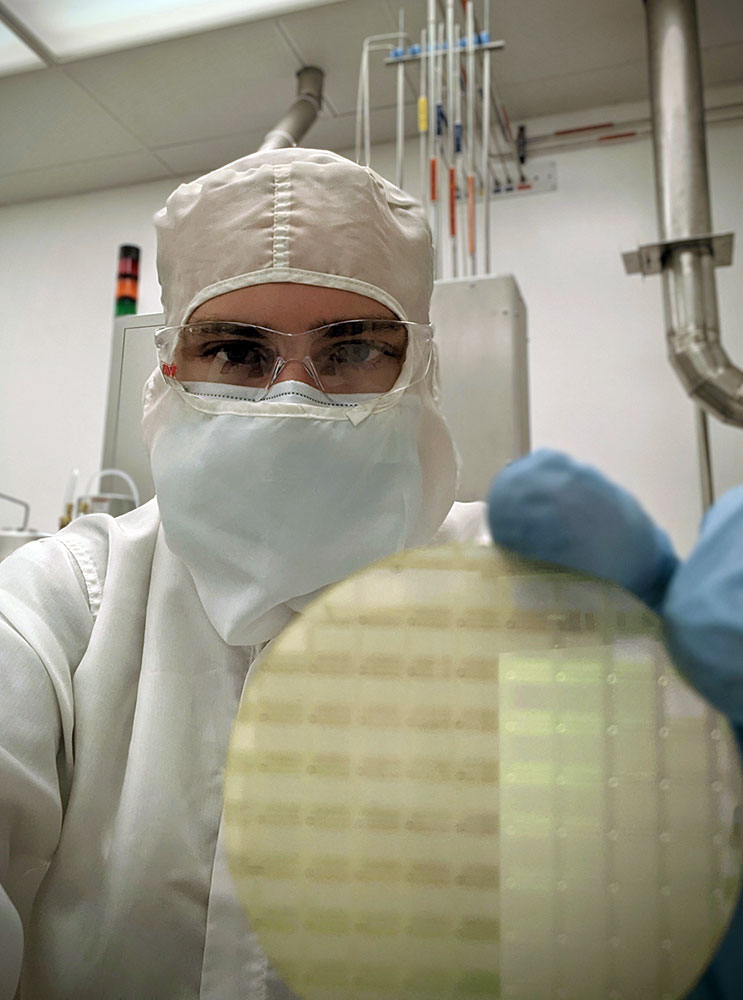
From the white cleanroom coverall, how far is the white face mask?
0.05 metres

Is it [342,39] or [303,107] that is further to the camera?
[342,39]

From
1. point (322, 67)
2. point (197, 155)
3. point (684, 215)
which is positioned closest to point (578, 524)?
point (197, 155)

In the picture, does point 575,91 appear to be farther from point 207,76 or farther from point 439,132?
point 207,76

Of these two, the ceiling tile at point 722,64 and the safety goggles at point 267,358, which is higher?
the ceiling tile at point 722,64

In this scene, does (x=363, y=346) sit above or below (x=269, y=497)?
above

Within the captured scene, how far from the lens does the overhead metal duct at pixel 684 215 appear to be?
170cm

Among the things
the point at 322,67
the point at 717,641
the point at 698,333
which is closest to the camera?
the point at 717,641

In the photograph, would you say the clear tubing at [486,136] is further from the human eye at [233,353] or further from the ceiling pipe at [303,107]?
the human eye at [233,353]

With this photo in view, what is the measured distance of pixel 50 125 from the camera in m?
1.58

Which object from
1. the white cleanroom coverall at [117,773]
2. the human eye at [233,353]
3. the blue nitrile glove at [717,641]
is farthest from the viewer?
the human eye at [233,353]

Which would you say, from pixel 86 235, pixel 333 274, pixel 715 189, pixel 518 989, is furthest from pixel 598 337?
pixel 518 989

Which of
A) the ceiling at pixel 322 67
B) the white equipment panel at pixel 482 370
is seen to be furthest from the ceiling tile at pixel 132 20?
the white equipment panel at pixel 482 370

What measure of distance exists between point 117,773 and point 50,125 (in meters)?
1.50

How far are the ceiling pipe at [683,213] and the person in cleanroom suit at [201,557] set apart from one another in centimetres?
125
